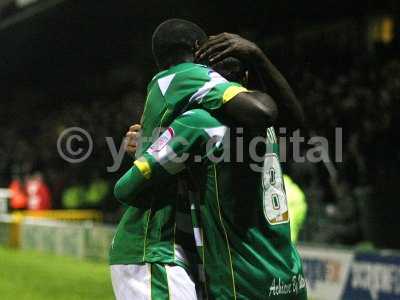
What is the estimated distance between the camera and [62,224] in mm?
14531

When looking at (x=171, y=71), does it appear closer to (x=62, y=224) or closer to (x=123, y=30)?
(x=62, y=224)

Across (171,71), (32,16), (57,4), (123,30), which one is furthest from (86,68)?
(171,71)

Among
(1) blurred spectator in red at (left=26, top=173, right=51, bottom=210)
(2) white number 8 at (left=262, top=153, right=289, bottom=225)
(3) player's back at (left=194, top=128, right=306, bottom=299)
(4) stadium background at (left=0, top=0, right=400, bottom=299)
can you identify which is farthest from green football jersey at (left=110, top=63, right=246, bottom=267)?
(1) blurred spectator in red at (left=26, top=173, right=51, bottom=210)

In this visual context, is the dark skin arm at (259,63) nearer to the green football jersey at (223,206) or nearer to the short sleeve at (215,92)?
the short sleeve at (215,92)

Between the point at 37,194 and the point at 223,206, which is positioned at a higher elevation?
the point at 223,206

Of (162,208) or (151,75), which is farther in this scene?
(151,75)

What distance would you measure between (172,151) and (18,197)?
17896mm

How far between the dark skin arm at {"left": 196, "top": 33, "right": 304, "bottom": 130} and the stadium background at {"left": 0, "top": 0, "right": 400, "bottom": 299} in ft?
6.13

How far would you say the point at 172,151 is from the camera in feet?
8.98

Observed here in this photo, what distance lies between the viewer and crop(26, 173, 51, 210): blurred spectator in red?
742 inches

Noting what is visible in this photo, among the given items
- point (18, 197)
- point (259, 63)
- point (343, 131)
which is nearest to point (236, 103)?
point (259, 63)

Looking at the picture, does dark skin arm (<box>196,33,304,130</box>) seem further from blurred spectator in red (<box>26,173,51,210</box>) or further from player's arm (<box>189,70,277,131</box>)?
blurred spectator in red (<box>26,173,51,210</box>)

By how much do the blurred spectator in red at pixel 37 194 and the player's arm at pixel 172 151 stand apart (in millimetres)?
16410

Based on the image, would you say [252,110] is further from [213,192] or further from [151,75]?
[151,75]
